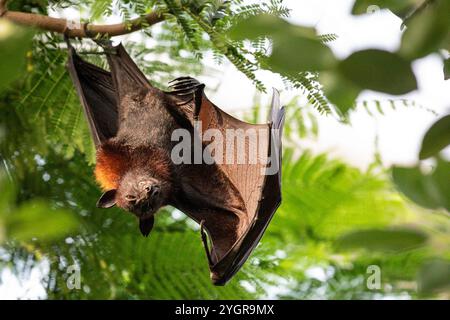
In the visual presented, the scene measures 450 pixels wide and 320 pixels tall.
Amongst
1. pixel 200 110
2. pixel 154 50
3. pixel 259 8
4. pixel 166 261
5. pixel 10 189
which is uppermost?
pixel 10 189

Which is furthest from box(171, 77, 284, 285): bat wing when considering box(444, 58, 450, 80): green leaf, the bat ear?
box(444, 58, 450, 80): green leaf

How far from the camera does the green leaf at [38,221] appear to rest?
563mm

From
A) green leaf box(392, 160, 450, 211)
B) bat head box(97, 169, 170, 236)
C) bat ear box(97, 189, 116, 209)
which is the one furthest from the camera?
bat ear box(97, 189, 116, 209)

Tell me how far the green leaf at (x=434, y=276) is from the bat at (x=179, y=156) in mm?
1964

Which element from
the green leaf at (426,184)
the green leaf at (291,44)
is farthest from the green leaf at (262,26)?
A: the green leaf at (426,184)

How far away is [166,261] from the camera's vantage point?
15.7 feet

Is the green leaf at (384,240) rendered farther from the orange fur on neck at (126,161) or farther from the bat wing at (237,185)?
the orange fur on neck at (126,161)

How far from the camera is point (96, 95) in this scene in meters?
2.91

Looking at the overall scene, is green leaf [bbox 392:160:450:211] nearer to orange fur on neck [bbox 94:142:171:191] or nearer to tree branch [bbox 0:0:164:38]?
tree branch [bbox 0:0:164:38]

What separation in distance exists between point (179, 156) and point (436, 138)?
2.06 metres

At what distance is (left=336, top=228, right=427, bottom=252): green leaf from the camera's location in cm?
61

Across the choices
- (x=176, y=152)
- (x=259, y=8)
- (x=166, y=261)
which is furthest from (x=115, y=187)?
(x=166, y=261)
